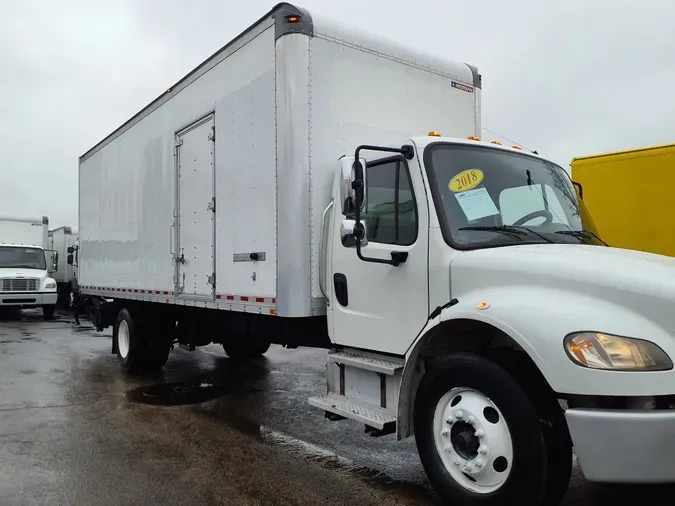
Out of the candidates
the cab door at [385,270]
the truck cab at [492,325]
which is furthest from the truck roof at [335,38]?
the cab door at [385,270]

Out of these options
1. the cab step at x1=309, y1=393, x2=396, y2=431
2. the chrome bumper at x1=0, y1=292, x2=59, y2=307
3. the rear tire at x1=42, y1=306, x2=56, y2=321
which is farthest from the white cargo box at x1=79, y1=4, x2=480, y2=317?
the rear tire at x1=42, y1=306, x2=56, y2=321

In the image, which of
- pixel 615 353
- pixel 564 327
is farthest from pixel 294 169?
pixel 615 353

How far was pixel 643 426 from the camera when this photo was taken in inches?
109

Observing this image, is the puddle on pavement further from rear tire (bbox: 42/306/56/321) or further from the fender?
rear tire (bbox: 42/306/56/321)

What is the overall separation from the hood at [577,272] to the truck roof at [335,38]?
8.45ft

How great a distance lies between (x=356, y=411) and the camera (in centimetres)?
430

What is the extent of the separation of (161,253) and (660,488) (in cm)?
600

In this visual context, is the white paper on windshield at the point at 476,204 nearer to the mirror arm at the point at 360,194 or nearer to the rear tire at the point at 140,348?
the mirror arm at the point at 360,194

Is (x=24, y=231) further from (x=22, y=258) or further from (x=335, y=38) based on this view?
(x=335, y=38)

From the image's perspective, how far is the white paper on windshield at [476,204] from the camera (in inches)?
157

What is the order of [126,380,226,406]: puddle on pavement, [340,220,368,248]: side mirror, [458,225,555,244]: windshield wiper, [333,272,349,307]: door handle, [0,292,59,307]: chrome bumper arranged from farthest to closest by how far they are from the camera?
[0,292,59,307]: chrome bumper
[126,380,226,406]: puddle on pavement
[333,272,349,307]: door handle
[340,220,368,248]: side mirror
[458,225,555,244]: windshield wiper

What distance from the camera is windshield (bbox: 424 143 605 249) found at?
3.91m

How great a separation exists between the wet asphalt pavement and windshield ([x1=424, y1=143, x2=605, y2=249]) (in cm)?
187

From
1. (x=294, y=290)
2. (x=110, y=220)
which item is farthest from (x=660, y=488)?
(x=110, y=220)
